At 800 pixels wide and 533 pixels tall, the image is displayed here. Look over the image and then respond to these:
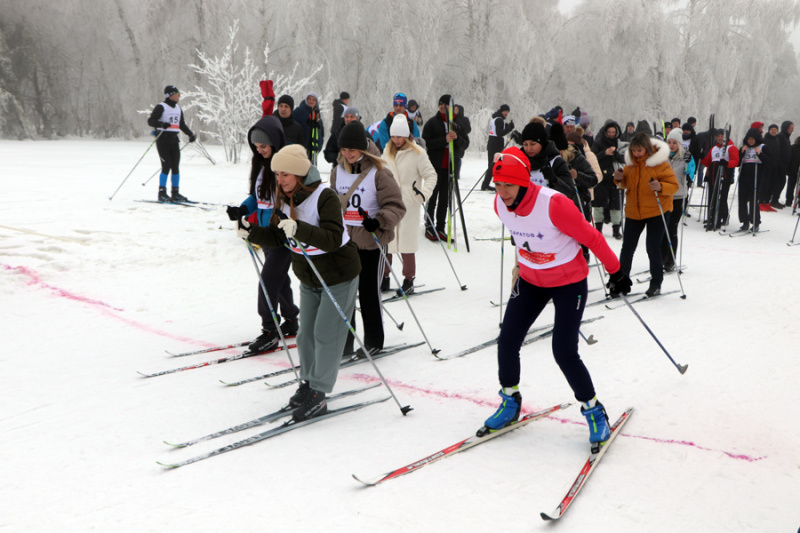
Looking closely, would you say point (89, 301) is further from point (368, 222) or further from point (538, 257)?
point (538, 257)

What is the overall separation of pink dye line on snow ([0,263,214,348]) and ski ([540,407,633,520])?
11.1 ft

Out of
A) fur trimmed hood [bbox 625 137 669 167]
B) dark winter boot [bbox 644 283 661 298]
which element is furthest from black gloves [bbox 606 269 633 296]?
dark winter boot [bbox 644 283 661 298]

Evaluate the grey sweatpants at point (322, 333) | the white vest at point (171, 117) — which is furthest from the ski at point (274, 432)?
the white vest at point (171, 117)

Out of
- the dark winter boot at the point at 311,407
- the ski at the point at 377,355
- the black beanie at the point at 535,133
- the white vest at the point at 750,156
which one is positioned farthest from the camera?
the white vest at the point at 750,156

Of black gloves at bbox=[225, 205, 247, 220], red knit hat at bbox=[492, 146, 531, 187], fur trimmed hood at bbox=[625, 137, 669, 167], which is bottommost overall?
black gloves at bbox=[225, 205, 247, 220]

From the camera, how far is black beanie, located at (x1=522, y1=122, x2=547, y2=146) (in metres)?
5.07

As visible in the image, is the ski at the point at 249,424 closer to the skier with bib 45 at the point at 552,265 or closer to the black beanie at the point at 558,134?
the skier with bib 45 at the point at 552,265

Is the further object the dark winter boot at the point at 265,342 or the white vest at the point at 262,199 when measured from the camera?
the dark winter boot at the point at 265,342

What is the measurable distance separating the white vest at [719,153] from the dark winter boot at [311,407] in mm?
10850

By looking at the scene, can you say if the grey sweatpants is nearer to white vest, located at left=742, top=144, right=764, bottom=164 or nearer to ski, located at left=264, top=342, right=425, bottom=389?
ski, located at left=264, top=342, right=425, bottom=389

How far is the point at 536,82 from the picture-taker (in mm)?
23578

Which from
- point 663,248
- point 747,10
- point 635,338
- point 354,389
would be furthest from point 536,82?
point 354,389

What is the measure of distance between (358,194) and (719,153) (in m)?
9.81

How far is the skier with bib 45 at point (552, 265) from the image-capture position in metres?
3.08
